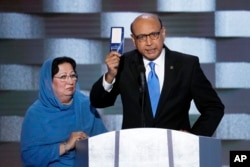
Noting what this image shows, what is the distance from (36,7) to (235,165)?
1.28 m

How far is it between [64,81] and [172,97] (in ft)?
1.59

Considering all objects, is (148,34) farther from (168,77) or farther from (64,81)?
(64,81)

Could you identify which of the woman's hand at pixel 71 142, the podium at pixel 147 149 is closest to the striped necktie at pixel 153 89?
the woman's hand at pixel 71 142

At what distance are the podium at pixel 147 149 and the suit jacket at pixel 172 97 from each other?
0.45 meters

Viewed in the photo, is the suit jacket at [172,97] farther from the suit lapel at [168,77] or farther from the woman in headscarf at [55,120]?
the woman in headscarf at [55,120]

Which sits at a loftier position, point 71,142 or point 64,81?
point 64,81

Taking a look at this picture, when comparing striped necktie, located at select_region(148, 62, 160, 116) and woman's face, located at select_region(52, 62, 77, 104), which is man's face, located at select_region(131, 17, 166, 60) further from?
woman's face, located at select_region(52, 62, 77, 104)

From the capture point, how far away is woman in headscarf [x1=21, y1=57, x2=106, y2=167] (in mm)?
2281

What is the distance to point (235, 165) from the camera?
298cm

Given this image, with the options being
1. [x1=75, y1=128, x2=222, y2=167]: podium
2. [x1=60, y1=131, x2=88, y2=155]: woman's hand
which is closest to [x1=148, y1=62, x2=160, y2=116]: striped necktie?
[x1=60, y1=131, x2=88, y2=155]: woman's hand

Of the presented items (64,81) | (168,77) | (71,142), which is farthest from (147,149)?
(64,81)

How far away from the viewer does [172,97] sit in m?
2.07

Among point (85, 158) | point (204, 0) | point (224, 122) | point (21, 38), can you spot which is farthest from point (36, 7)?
point (85, 158)

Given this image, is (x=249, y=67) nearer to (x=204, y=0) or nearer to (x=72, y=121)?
(x=204, y=0)
